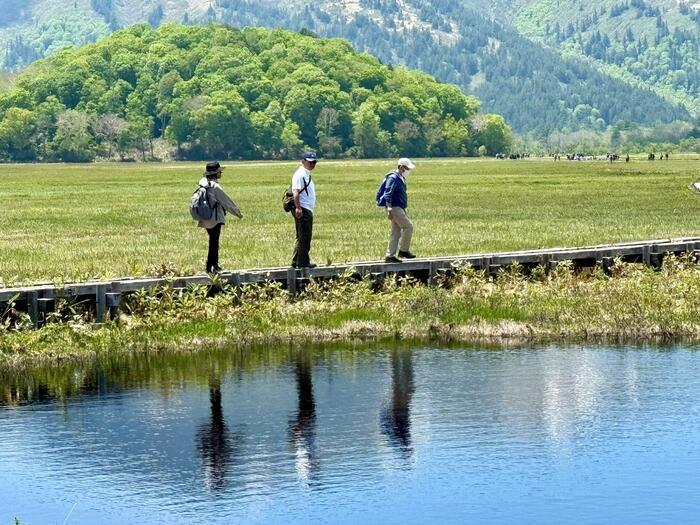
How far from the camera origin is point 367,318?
3059cm

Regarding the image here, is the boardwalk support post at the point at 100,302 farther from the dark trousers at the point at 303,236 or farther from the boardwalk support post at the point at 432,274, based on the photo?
the boardwalk support post at the point at 432,274

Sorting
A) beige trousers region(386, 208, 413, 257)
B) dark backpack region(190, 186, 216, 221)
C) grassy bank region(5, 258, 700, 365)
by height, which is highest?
dark backpack region(190, 186, 216, 221)

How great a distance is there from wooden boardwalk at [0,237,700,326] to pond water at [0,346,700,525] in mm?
2089

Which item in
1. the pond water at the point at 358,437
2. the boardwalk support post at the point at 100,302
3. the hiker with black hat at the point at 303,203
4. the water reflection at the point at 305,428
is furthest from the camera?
the hiker with black hat at the point at 303,203

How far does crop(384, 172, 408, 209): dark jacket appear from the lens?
33.1m

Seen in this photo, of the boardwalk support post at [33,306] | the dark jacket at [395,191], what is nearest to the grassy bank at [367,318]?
the boardwalk support post at [33,306]

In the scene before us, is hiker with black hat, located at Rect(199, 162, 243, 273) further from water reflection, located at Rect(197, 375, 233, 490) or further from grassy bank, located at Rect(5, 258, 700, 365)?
water reflection, located at Rect(197, 375, 233, 490)

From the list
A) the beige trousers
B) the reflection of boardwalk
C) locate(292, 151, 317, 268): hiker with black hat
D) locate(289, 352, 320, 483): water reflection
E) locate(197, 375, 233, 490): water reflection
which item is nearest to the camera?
locate(197, 375, 233, 490): water reflection

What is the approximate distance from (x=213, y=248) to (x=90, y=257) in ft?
37.0

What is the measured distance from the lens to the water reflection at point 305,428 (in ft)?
63.3

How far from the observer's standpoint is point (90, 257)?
138ft

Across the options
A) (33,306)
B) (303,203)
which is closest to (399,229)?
(303,203)

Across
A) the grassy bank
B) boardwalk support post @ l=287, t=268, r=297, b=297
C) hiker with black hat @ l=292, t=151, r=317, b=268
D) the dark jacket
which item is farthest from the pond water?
the dark jacket

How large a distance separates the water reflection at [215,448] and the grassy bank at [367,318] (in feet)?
17.8
